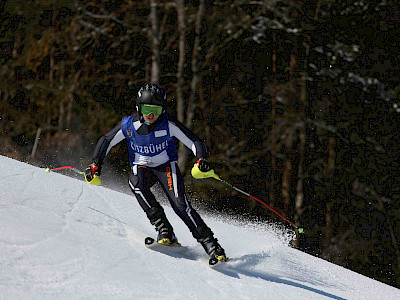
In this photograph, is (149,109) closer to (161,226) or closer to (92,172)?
(92,172)

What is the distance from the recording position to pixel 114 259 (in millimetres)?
4094

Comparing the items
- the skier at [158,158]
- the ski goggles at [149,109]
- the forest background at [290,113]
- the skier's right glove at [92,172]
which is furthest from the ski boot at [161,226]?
the forest background at [290,113]

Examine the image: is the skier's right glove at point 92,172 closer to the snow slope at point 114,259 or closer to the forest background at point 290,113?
the snow slope at point 114,259

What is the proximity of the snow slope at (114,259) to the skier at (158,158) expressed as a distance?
9.7 inches

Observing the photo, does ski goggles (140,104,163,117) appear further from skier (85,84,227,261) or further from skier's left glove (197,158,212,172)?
skier's left glove (197,158,212,172)

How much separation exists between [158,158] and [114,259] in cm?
107

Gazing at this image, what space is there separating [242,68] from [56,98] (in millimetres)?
5128

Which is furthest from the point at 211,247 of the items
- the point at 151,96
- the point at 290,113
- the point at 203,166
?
the point at 290,113

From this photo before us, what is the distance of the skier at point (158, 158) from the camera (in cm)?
463

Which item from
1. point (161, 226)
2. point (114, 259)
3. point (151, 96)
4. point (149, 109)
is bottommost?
point (161, 226)

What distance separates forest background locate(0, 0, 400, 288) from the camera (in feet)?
43.2

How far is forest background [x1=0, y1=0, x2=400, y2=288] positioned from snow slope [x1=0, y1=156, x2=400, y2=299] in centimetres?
652

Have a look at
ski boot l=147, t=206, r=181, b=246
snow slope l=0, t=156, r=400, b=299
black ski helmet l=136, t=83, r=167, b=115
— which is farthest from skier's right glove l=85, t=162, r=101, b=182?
black ski helmet l=136, t=83, r=167, b=115

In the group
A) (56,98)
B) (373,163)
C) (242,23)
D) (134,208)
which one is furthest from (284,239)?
(56,98)
